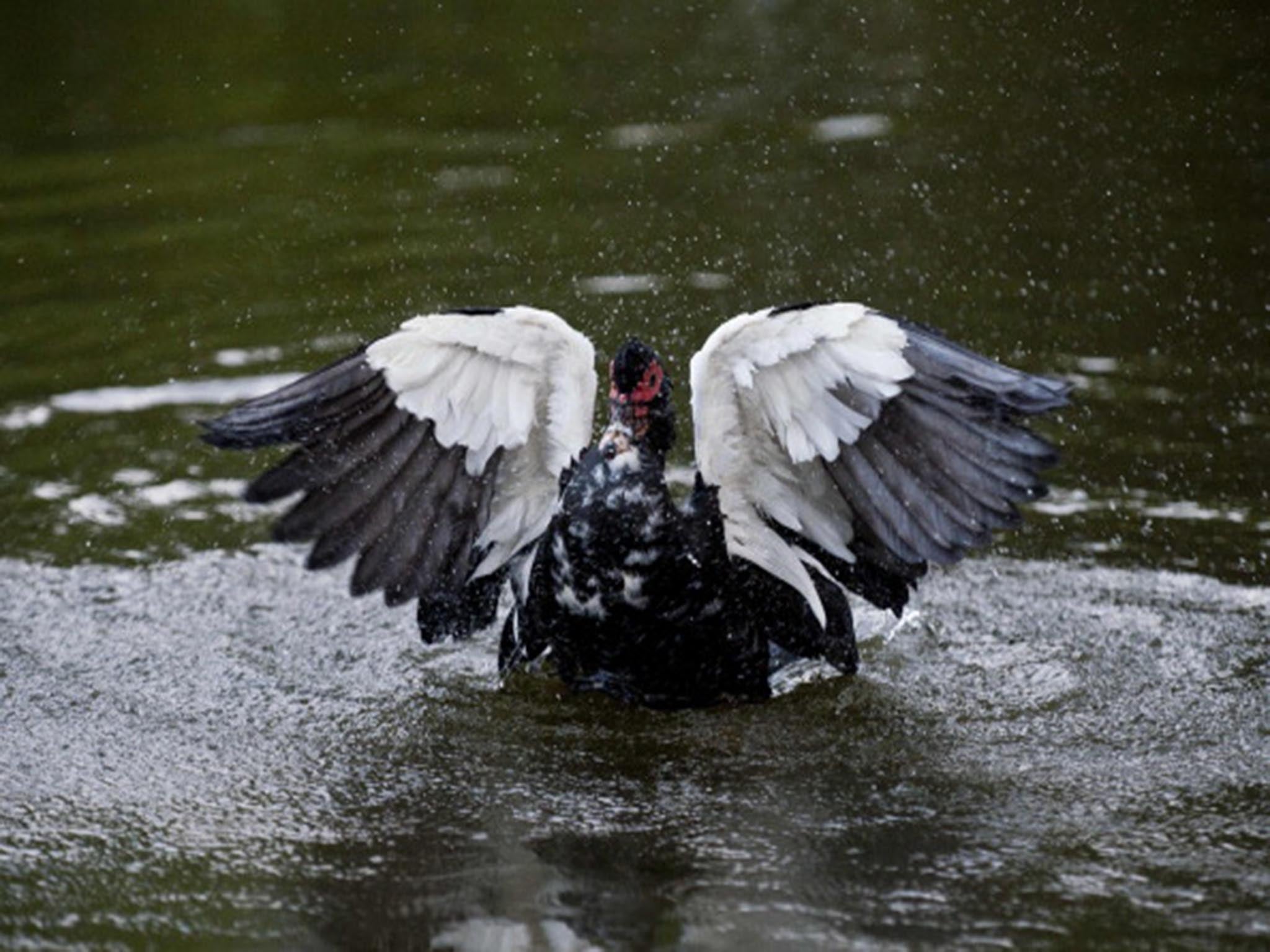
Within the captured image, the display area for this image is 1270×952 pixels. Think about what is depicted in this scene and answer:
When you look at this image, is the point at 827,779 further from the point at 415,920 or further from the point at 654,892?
the point at 415,920

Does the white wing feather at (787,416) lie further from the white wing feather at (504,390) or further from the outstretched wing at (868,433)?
the white wing feather at (504,390)

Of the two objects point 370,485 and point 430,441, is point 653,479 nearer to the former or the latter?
point 430,441

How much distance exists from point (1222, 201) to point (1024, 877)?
535cm

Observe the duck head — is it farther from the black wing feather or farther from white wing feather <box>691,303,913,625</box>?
the black wing feather

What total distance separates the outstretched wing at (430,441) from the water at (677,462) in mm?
456

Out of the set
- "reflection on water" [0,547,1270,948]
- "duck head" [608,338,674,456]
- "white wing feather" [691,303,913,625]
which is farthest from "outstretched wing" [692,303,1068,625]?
"reflection on water" [0,547,1270,948]

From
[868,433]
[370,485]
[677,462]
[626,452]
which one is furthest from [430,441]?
[677,462]

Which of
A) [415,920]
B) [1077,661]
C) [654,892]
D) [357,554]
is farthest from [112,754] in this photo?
[1077,661]

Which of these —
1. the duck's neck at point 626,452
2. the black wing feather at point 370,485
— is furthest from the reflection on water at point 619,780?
the duck's neck at point 626,452

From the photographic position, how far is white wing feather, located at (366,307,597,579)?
507cm

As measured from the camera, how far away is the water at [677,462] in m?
4.40

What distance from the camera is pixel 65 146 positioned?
10320mm

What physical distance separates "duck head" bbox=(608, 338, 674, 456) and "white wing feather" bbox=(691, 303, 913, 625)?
0.13 meters

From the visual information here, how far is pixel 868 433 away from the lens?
198 inches
